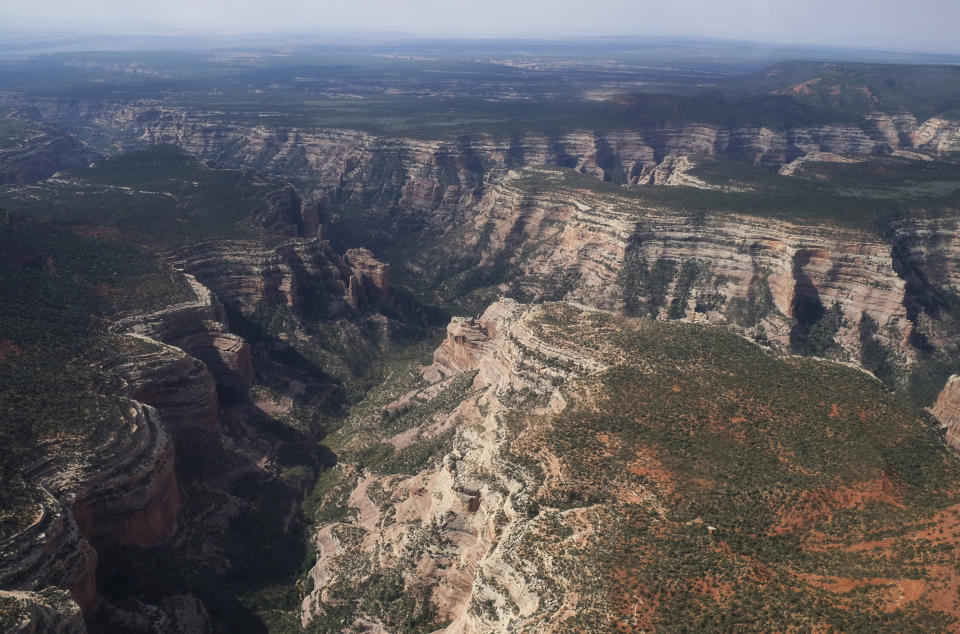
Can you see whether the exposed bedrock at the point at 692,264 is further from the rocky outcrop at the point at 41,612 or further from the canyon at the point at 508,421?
the rocky outcrop at the point at 41,612

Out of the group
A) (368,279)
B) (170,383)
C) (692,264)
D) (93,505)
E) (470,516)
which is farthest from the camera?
(368,279)

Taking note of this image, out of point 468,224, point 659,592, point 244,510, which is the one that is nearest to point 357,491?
point 244,510

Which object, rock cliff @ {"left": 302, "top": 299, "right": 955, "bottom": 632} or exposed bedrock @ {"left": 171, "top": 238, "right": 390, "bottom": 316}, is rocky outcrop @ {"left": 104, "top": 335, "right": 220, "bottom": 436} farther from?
exposed bedrock @ {"left": 171, "top": 238, "right": 390, "bottom": 316}

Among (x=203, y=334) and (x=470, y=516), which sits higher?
(x=203, y=334)

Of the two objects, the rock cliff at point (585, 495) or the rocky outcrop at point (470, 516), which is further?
the rocky outcrop at point (470, 516)

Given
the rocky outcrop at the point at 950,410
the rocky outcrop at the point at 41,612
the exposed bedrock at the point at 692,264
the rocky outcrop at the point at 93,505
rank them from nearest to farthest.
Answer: the rocky outcrop at the point at 41,612
the rocky outcrop at the point at 93,505
the rocky outcrop at the point at 950,410
the exposed bedrock at the point at 692,264

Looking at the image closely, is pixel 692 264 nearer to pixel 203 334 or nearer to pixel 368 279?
pixel 368 279

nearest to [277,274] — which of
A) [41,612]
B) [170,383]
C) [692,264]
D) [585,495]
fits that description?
[170,383]

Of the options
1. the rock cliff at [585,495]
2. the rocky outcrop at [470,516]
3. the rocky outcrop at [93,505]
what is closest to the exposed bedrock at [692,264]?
the rock cliff at [585,495]

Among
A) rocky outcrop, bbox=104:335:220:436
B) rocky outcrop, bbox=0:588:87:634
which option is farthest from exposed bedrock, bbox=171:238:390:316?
rocky outcrop, bbox=0:588:87:634

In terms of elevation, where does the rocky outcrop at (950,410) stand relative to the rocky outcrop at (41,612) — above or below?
below
